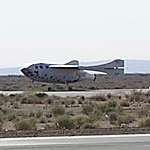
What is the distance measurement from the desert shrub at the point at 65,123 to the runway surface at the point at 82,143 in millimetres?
5118

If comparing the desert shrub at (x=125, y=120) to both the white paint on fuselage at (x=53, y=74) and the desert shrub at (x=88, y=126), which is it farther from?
the white paint on fuselage at (x=53, y=74)

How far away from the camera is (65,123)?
24906 mm

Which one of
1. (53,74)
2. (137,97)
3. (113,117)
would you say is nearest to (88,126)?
(113,117)

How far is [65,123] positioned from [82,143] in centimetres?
765

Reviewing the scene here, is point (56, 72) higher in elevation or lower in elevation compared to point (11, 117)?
higher

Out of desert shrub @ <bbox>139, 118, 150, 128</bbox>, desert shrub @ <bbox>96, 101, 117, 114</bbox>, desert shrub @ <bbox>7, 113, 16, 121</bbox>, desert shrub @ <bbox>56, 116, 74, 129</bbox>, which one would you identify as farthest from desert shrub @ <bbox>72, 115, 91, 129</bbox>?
desert shrub @ <bbox>96, 101, 117, 114</bbox>

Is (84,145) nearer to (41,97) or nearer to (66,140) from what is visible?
(66,140)

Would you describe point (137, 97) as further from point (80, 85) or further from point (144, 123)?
point (80, 85)

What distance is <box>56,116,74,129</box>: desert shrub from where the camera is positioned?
24484 mm

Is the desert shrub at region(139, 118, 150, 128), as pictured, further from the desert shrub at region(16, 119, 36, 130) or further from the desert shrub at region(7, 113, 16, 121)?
the desert shrub at region(7, 113, 16, 121)

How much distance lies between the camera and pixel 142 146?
16047 millimetres

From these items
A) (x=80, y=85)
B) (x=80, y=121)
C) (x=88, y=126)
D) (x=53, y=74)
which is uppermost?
(x=53, y=74)

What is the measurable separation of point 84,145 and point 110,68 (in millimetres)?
65579

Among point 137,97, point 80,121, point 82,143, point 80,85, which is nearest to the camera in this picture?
point 82,143
